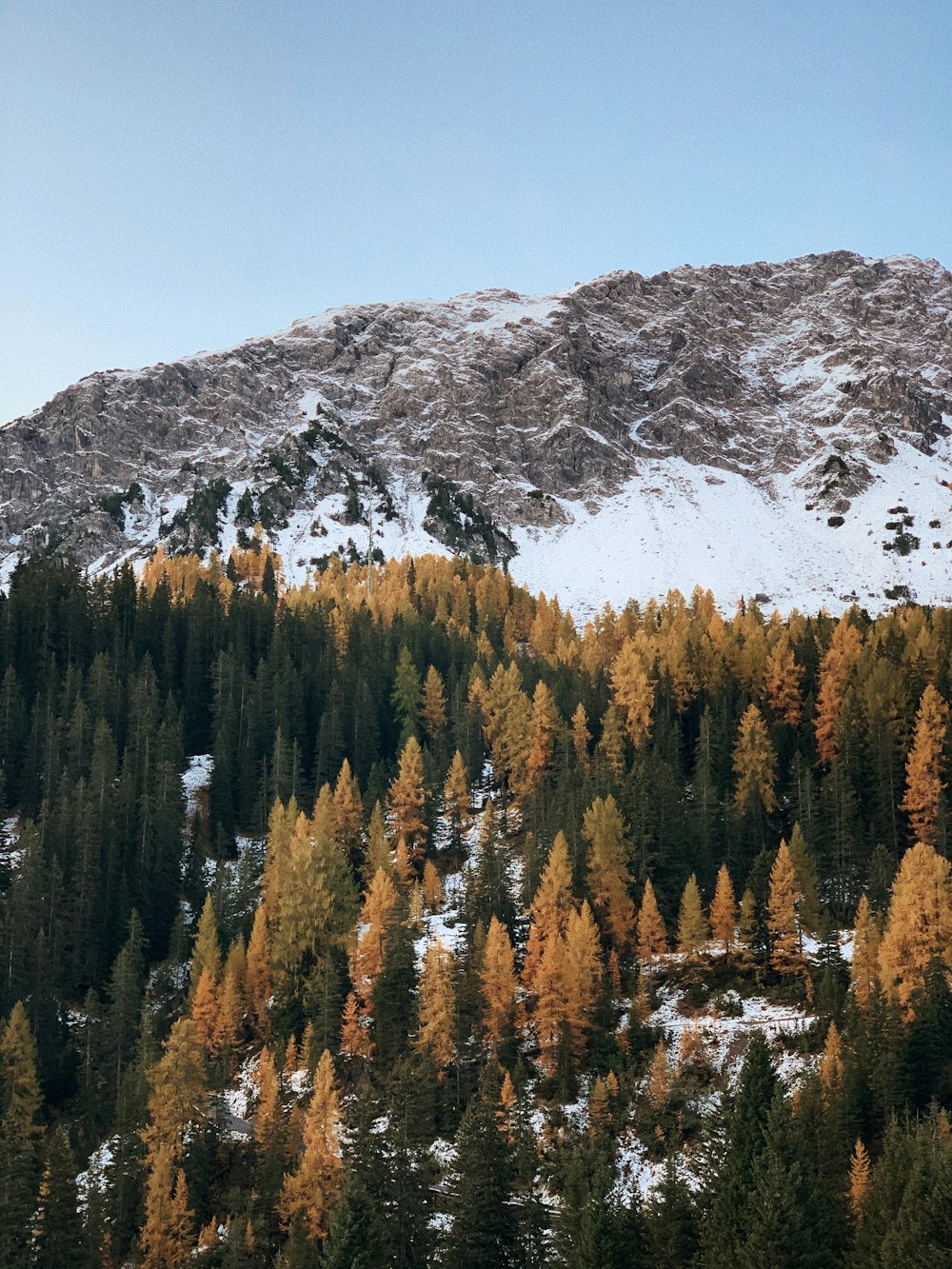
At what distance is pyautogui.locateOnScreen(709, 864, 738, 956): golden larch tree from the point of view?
2544 inches

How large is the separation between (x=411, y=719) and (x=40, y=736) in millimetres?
34278

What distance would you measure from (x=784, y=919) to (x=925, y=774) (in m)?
21.1

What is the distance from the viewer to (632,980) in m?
63.6

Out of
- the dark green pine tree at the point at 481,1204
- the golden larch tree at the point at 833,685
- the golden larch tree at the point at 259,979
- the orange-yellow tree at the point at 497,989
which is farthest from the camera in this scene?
the golden larch tree at the point at 833,685

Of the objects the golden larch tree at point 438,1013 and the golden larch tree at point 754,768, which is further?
the golden larch tree at point 754,768

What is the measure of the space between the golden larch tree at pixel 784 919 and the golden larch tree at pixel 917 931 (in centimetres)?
579

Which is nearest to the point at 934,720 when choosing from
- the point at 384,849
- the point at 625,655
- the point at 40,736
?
the point at 625,655

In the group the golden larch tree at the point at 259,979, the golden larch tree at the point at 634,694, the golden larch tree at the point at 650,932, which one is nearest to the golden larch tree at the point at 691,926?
the golden larch tree at the point at 650,932

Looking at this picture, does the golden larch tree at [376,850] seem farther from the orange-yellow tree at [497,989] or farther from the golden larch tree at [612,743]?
the golden larch tree at [612,743]

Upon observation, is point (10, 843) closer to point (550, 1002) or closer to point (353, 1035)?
point (353, 1035)

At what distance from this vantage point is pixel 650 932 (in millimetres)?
66375

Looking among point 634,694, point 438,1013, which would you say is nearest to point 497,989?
point 438,1013

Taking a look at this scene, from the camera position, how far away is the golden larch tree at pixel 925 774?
74.2 metres

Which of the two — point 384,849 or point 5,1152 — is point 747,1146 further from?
point 384,849
